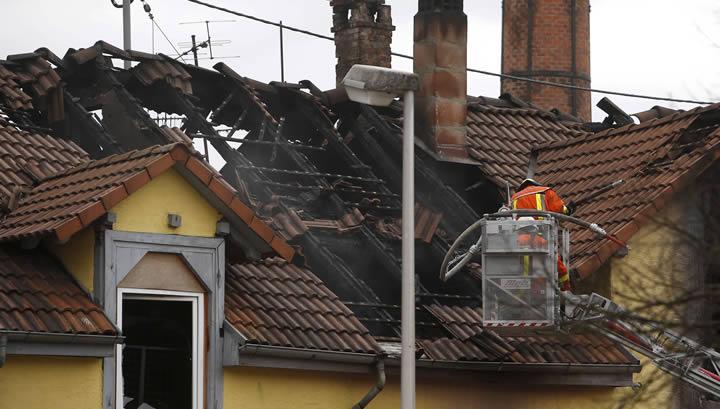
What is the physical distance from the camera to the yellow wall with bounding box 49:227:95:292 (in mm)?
17469

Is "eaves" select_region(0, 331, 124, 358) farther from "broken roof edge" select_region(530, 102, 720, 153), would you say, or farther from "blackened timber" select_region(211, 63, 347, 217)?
"broken roof edge" select_region(530, 102, 720, 153)

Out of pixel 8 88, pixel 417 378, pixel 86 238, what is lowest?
pixel 417 378

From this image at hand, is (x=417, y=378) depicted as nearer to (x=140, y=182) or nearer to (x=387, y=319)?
(x=387, y=319)

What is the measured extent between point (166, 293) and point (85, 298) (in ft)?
3.11

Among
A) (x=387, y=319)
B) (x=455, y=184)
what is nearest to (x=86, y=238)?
(x=387, y=319)

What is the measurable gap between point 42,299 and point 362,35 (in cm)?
1298

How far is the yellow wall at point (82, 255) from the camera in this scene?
17.5 m

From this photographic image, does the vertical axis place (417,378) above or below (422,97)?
below

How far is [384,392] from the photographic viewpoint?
20.4m

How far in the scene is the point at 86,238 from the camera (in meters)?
17.5

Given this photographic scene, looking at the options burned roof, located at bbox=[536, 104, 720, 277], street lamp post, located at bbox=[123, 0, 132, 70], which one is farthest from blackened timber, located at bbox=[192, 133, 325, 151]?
street lamp post, located at bbox=[123, 0, 132, 70]

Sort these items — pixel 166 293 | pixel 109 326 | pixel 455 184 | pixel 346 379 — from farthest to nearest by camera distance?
pixel 455 184 → pixel 346 379 → pixel 166 293 → pixel 109 326

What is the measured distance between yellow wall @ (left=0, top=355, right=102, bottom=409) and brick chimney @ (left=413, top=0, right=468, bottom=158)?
8.43 m

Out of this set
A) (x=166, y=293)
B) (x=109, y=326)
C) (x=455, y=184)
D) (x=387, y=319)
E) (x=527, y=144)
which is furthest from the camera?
(x=527, y=144)
